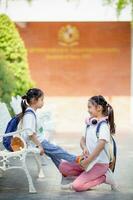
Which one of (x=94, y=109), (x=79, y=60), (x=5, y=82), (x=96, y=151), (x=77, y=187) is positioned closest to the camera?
(x=96, y=151)

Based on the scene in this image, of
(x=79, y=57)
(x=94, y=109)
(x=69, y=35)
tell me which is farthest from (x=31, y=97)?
(x=79, y=57)

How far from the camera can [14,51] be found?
15242 mm

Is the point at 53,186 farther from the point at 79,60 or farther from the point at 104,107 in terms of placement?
the point at 79,60

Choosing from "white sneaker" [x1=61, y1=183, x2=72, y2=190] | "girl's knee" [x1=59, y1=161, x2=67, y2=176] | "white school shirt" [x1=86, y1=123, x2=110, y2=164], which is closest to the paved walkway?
"white sneaker" [x1=61, y1=183, x2=72, y2=190]

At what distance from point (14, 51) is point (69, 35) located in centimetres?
565

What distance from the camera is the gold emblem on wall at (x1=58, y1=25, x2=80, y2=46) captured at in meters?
20.7

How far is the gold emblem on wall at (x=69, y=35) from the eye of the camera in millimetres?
20688

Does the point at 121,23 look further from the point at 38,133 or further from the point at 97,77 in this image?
the point at 38,133

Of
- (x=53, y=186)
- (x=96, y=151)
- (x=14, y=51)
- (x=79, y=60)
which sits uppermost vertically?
(x=14, y=51)

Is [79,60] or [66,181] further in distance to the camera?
[79,60]

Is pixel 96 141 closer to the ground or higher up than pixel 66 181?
higher up

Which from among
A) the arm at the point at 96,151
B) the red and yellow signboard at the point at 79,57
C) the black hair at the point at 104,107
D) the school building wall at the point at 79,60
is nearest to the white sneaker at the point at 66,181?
the arm at the point at 96,151

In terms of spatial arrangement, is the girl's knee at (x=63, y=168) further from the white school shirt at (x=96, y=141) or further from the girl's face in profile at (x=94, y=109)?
the girl's face in profile at (x=94, y=109)

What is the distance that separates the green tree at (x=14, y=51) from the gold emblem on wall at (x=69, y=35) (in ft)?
17.7
